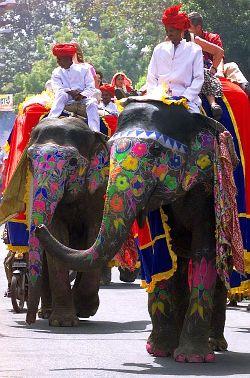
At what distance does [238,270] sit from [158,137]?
1.10 metres

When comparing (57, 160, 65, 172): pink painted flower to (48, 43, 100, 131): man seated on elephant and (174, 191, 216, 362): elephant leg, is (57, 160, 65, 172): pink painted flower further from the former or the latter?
(174, 191, 216, 362): elephant leg

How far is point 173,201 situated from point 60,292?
12.4 ft

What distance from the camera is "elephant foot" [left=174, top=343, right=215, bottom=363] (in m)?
11.7

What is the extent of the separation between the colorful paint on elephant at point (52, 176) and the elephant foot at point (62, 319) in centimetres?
100

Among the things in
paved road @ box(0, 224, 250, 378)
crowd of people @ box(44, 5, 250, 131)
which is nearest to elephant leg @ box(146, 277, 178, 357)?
paved road @ box(0, 224, 250, 378)

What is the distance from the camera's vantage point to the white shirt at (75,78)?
54.7 feet

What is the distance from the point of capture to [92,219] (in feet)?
52.9

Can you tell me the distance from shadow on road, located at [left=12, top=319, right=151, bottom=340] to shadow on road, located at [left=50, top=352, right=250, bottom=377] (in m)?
2.57

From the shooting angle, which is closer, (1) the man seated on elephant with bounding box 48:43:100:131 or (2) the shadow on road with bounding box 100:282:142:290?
(1) the man seated on elephant with bounding box 48:43:100:131

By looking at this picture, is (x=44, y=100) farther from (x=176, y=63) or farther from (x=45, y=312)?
(x=176, y=63)

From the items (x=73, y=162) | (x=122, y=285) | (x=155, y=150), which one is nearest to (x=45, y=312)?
(x=73, y=162)

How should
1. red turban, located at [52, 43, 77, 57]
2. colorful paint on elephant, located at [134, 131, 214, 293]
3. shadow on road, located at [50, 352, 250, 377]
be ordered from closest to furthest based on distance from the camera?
shadow on road, located at [50, 352, 250, 377]
colorful paint on elephant, located at [134, 131, 214, 293]
red turban, located at [52, 43, 77, 57]

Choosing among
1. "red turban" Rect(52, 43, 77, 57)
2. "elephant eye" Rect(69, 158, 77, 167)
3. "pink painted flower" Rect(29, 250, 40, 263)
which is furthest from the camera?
"red turban" Rect(52, 43, 77, 57)

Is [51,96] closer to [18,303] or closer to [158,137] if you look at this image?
[18,303]
